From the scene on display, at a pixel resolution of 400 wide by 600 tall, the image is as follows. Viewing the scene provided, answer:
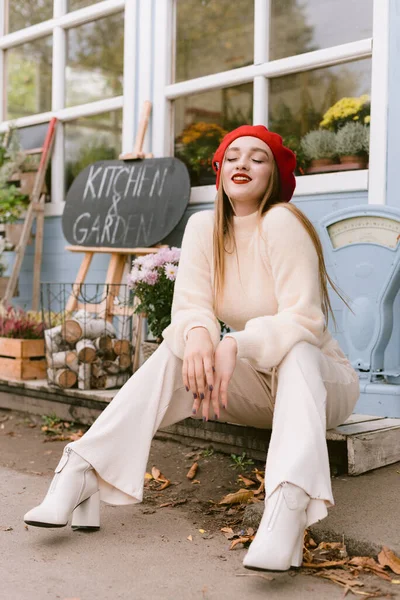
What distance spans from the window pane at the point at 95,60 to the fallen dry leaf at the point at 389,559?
4.07m

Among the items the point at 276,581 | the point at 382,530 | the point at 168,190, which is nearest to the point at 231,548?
the point at 276,581

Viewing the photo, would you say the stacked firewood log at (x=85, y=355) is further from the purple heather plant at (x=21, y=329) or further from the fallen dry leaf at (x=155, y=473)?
the fallen dry leaf at (x=155, y=473)

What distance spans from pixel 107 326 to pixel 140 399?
1.85m

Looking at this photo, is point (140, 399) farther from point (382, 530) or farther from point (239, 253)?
point (382, 530)

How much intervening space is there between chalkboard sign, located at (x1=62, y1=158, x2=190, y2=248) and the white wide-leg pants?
7.31 ft

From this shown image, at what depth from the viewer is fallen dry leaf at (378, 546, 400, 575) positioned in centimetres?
191

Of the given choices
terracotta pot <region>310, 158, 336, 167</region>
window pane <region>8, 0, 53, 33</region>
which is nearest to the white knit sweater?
terracotta pot <region>310, 158, 336, 167</region>

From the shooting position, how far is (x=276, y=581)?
1885 millimetres

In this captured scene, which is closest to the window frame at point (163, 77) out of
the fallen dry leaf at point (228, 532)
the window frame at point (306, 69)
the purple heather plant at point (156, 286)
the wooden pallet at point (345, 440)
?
the window frame at point (306, 69)

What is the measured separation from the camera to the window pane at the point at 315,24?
12.8ft

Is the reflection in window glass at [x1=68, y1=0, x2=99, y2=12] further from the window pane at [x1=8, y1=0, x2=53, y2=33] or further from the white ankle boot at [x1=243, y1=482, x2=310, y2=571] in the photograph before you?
the white ankle boot at [x1=243, y1=482, x2=310, y2=571]

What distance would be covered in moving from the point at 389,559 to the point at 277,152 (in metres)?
1.32

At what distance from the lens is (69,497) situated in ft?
6.93

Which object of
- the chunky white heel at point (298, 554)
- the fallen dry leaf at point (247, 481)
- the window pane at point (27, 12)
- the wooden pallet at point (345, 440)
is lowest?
the fallen dry leaf at point (247, 481)
